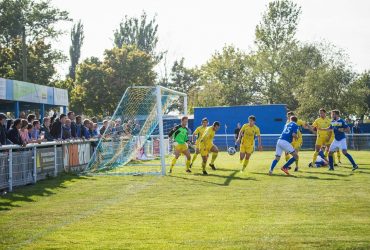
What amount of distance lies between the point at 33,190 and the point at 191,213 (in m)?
6.02

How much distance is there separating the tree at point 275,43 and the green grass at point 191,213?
43.9 meters

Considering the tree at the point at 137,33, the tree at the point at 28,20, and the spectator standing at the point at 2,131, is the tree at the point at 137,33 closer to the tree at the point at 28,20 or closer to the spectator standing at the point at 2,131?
the tree at the point at 28,20

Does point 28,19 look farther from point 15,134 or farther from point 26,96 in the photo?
point 15,134

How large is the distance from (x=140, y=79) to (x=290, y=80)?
1586 centimetres

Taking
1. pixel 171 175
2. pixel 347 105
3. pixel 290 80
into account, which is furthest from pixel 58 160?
pixel 290 80

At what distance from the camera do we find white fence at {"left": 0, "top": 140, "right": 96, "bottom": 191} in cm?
1466

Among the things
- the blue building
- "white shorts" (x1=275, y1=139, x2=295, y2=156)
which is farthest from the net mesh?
the blue building

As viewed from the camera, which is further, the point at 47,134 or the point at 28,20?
the point at 28,20

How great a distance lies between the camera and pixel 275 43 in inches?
2388

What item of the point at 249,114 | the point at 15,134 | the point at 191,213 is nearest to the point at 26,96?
the point at 249,114

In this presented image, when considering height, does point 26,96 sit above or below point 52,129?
above

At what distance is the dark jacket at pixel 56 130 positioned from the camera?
63.1ft

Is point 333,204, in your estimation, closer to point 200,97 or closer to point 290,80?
point 290,80

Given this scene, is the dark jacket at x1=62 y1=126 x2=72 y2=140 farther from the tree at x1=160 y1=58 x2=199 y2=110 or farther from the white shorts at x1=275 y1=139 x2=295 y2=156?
the tree at x1=160 y1=58 x2=199 y2=110
